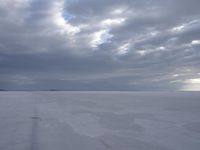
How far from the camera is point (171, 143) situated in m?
7.81

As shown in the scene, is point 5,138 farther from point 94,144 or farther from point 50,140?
point 94,144

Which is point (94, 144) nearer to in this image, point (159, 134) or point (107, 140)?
point (107, 140)

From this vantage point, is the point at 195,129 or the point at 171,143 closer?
the point at 171,143

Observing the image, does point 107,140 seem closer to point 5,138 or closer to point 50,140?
point 50,140

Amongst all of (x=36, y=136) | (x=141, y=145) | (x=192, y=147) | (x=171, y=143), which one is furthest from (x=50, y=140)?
(x=192, y=147)

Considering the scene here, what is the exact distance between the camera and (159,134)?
30.5 feet

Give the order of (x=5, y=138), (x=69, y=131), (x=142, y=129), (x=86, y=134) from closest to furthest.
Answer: (x=5, y=138) → (x=86, y=134) → (x=69, y=131) → (x=142, y=129)

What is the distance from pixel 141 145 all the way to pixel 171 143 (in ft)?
3.75

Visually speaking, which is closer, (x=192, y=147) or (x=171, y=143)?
(x=192, y=147)

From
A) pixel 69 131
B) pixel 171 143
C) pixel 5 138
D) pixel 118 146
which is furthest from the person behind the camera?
pixel 69 131

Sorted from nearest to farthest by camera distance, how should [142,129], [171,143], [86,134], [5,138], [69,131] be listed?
1. [171,143]
2. [5,138]
3. [86,134]
4. [69,131]
5. [142,129]

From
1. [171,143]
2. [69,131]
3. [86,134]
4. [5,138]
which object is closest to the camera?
[171,143]

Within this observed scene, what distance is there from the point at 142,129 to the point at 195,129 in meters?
2.46

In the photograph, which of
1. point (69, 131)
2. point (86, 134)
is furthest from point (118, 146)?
point (69, 131)
